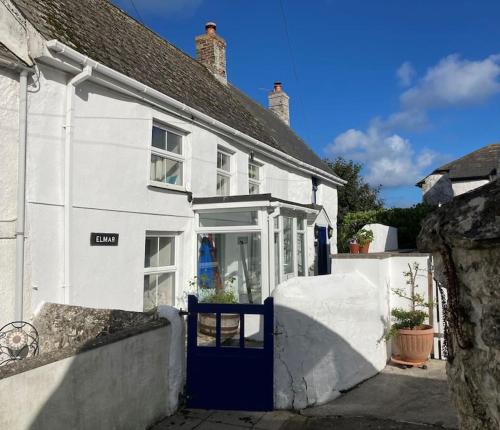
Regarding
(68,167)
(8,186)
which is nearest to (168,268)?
(68,167)

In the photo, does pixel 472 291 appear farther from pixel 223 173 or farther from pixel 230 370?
pixel 223 173

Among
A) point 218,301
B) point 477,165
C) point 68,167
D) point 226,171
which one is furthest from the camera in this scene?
point 477,165

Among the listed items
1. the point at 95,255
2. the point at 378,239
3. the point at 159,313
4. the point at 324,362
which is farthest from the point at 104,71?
the point at 378,239

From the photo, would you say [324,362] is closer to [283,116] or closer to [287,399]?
[287,399]

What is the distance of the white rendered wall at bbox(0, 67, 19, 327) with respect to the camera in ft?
18.0

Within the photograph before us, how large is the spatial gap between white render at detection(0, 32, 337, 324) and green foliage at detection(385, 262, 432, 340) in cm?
247

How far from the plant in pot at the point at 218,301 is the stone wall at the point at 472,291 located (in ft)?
14.8

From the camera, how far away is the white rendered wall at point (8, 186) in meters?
5.48

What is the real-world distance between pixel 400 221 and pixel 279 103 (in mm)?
9352

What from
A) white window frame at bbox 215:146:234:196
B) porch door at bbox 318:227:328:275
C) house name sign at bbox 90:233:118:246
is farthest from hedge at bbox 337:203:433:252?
house name sign at bbox 90:233:118:246

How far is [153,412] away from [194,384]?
666mm

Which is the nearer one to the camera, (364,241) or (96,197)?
(96,197)

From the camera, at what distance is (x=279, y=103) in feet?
71.0

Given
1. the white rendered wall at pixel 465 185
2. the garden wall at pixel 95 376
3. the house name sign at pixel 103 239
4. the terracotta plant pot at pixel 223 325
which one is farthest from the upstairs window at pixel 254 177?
the white rendered wall at pixel 465 185
